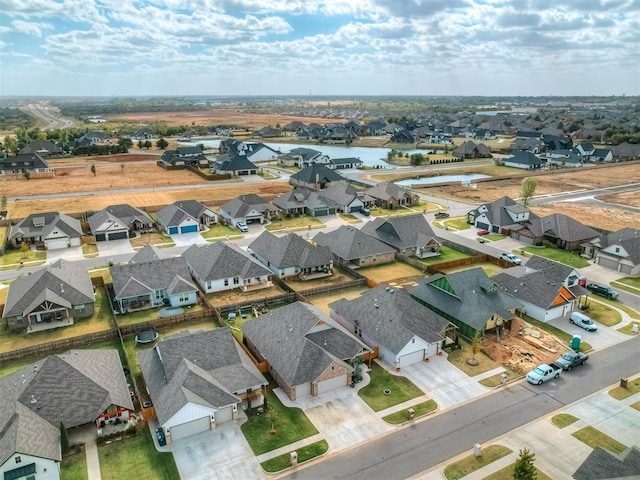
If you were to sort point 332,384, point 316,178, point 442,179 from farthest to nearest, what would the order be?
point 442,179
point 316,178
point 332,384

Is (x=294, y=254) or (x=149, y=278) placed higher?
(x=294, y=254)

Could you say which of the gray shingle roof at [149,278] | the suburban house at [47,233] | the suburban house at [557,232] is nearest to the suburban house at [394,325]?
the gray shingle roof at [149,278]

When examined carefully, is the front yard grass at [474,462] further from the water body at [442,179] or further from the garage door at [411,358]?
the water body at [442,179]

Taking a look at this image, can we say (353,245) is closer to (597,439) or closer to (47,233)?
(597,439)

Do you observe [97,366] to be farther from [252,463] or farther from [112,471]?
[252,463]

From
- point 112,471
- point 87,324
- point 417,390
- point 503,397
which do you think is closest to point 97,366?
point 112,471

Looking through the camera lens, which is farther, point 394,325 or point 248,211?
point 248,211

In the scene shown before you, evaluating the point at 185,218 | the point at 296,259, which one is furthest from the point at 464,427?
the point at 185,218

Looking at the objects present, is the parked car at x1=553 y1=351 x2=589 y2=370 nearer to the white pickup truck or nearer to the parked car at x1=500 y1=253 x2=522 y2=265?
the white pickup truck
